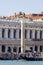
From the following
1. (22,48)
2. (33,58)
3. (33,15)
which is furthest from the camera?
(33,15)

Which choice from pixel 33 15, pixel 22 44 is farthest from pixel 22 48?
pixel 33 15

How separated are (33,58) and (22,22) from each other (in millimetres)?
10287

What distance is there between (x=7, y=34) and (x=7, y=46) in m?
1.36

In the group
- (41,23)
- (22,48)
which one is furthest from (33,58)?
(41,23)

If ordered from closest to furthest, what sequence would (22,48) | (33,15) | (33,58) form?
(33,58) < (22,48) < (33,15)

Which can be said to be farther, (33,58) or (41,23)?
(41,23)

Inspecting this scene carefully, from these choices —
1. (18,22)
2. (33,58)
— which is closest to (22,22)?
(18,22)

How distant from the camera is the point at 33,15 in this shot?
90.5m

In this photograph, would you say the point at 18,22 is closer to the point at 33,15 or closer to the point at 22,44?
the point at 22,44

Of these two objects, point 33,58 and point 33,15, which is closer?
point 33,58

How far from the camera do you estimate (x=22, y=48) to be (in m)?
75.2

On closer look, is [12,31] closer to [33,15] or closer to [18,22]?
[18,22]

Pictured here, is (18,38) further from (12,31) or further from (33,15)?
(33,15)

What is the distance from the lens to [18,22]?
254ft
